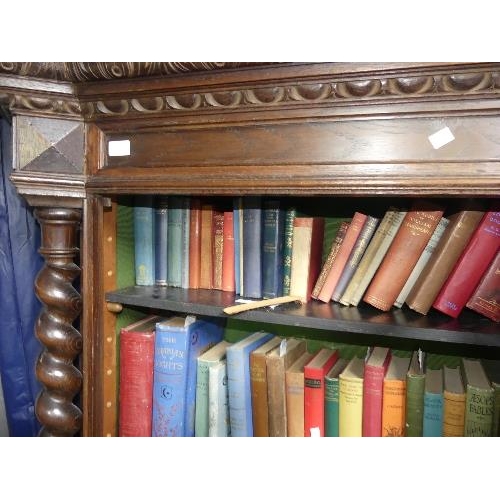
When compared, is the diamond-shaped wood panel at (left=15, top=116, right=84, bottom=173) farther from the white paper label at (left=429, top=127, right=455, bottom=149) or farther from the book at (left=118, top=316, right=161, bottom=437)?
the white paper label at (left=429, top=127, right=455, bottom=149)

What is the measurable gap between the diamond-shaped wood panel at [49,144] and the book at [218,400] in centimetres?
58

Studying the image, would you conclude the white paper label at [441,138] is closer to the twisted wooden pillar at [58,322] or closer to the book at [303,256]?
the book at [303,256]

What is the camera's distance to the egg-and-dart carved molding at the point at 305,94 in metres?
0.70

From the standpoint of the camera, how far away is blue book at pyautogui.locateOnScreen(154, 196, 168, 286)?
1122 mm

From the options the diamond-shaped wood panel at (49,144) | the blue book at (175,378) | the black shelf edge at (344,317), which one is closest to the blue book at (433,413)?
the black shelf edge at (344,317)

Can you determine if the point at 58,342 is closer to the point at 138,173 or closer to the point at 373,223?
the point at 138,173

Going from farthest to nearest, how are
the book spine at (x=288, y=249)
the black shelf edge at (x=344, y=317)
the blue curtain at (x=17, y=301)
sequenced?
the blue curtain at (x=17, y=301), the book spine at (x=288, y=249), the black shelf edge at (x=344, y=317)

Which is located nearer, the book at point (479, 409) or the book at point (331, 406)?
the book at point (479, 409)

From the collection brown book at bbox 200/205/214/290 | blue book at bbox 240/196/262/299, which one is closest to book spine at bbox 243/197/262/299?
blue book at bbox 240/196/262/299

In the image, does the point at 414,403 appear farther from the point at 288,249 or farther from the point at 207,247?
the point at 207,247

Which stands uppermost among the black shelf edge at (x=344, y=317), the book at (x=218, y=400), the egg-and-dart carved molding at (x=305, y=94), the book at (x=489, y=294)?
the egg-and-dart carved molding at (x=305, y=94)

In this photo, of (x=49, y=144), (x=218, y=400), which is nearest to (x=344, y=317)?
(x=218, y=400)

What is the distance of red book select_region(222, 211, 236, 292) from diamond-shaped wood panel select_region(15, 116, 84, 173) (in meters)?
0.37
